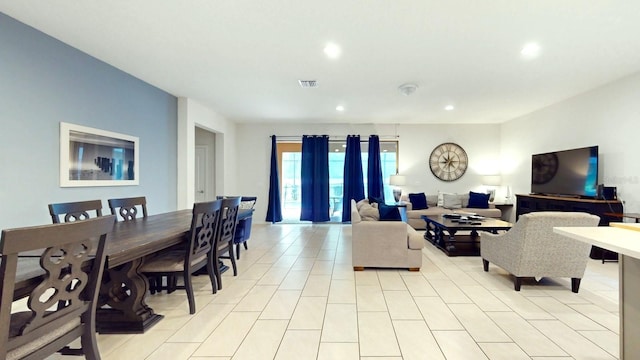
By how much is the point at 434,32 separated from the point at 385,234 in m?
2.27

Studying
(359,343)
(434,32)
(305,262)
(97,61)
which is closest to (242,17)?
(434,32)

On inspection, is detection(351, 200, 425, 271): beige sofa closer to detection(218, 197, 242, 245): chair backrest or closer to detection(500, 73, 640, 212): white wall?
detection(218, 197, 242, 245): chair backrest

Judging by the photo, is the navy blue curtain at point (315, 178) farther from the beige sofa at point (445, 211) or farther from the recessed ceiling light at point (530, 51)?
the recessed ceiling light at point (530, 51)

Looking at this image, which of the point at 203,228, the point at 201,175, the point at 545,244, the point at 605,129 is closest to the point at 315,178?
the point at 201,175

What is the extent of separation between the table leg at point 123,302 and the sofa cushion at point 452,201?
630 centimetres

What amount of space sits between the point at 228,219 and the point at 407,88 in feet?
10.3

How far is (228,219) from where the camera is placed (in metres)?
3.23

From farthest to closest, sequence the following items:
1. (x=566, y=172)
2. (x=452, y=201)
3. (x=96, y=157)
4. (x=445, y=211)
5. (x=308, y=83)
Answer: (x=452, y=201)
(x=445, y=211)
(x=566, y=172)
(x=308, y=83)
(x=96, y=157)

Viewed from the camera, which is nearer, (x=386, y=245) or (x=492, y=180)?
(x=386, y=245)

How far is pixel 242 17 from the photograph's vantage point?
2.56 m

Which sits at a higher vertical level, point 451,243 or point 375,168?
point 375,168

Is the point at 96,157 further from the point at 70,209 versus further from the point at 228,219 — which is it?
the point at 228,219

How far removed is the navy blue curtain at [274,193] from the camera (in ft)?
24.2

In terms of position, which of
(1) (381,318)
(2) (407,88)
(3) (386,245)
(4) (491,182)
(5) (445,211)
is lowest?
(1) (381,318)
